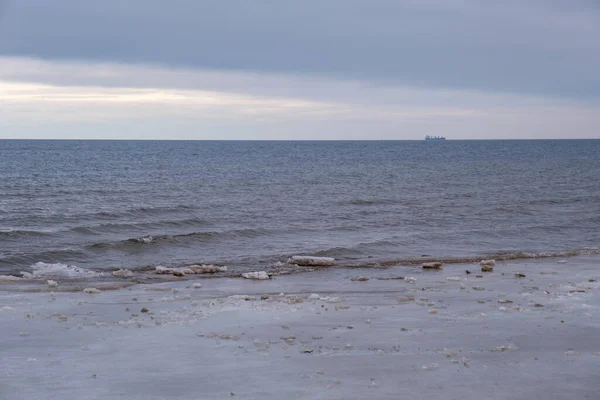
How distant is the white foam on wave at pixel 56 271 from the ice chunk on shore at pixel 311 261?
699cm

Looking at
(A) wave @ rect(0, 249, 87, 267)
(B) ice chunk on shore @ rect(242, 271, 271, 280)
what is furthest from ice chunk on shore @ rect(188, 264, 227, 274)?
(A) wave @ rect(0, 249, 87, 267)

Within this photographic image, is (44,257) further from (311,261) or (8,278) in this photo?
(311,261)

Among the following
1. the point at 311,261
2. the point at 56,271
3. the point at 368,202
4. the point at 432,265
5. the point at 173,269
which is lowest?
the point at 56,271

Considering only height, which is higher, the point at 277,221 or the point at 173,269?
the point at 277,221

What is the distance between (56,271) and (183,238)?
8.03 m

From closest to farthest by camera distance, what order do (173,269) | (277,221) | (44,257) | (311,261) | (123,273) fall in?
1. (123,273)
2. (173,269)
3. (311,261)
4. (44,257)
5. (277,221)

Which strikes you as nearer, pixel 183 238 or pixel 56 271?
pixel 56 271

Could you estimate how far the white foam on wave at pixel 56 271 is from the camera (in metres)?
23.1

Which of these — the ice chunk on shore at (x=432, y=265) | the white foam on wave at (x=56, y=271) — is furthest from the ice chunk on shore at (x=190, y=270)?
the ice chunk on shore at (x=432, y=265)

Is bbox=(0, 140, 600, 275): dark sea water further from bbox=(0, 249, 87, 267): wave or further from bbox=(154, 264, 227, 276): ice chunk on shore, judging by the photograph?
bbox=(154, 264, 227, 276): ice chunk on shore

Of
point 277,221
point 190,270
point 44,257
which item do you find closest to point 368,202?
point 277,221

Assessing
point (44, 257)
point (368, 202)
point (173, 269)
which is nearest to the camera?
point (173, 269)

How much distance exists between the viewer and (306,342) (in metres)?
14.3

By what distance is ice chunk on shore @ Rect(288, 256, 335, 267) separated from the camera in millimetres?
25625
